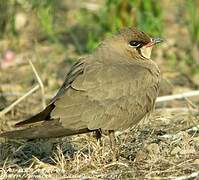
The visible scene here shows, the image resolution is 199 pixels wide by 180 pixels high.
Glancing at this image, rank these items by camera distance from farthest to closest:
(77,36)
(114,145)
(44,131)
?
1. (77,36)
2. (114,145)
3. (44,131)

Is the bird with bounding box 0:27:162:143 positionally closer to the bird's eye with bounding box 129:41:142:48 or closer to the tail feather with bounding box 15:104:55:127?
the tail feather with bounding box 15:104:55:127

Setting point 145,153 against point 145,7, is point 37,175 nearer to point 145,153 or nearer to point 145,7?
point 145,153

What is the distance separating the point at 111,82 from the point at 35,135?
692mm

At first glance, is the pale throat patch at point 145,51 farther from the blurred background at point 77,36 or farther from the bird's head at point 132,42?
the blurred background at point 77,36

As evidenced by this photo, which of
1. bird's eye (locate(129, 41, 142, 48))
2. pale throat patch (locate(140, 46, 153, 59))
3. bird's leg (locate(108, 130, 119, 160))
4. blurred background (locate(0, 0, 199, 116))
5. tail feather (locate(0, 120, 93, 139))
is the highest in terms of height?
bird's eye (locate(129, 41, 142, 48))

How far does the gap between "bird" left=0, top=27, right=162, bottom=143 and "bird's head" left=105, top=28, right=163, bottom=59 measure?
0.10 metres

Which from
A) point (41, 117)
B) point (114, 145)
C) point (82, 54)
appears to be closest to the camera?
point (41, 117)

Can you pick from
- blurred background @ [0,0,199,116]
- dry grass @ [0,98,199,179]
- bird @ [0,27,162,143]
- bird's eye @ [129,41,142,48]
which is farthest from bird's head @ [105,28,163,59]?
blurred background @ [0,0,199,116]

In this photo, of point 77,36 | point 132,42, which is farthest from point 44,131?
point 77,36

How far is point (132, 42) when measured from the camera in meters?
5.62

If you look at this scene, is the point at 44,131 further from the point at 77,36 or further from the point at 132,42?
the point at 77,36

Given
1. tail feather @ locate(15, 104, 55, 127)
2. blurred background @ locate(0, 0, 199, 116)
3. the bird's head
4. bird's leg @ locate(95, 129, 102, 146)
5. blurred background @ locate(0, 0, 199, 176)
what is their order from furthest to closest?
blurred background @ locate(0, 0, 199, 116) → the bird's head → bird's leg @ locate(95, 129, 102, 146) → blurred background @ locate(0, 0, 199, 176) → tail feather @ locate(15, 104, 55, 127)

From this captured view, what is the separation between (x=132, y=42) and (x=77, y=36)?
3.67 m

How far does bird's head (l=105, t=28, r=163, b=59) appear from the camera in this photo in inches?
220
